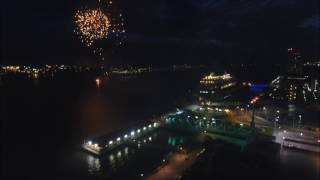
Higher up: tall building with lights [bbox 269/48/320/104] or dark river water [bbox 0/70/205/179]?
tall building with lights [bbox 269/48/320/104]

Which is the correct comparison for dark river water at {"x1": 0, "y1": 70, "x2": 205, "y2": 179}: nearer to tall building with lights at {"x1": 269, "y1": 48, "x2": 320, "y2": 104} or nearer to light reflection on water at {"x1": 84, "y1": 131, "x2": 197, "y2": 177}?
light reflection on water at {"x1": 84, "y1": 131, "x2": 197, "y2": 177}

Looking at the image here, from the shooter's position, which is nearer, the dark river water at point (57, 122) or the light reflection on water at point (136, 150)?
the light reflection on water at point (136, 150)

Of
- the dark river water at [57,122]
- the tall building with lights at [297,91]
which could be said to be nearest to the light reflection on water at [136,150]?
the dark river water at [57,122]

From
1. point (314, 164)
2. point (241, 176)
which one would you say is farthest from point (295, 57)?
point (241, 176)

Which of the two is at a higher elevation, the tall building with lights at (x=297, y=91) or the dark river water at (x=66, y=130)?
the tall building with lights at (x=297, y=91)

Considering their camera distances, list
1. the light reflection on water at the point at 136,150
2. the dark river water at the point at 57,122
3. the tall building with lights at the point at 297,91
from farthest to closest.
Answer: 1. the tall building with lights at the point at 297,91
2. the dark river water at the point at 57,122
3. the light reflection on water at the point at 136,150

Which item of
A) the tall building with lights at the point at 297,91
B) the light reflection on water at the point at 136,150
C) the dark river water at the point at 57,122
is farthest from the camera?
the tall building with lights at the point at 297,91

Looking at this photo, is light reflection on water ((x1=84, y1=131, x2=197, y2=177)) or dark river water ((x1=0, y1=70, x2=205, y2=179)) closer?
light reflection on water ((x1=84, y1=131, x2=197, y2=177))

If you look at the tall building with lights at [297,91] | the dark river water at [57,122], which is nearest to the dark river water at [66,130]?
the dark river water at [57,122]

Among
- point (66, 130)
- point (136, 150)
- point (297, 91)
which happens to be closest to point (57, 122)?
point (66, 130)

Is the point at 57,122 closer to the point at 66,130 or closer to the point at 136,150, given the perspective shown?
the point at 66,130

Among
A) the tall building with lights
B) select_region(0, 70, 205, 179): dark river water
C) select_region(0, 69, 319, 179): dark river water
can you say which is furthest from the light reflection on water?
the tall building with lights

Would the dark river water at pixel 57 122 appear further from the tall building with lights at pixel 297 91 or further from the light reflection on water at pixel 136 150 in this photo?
the tall building with lights at pixel 297 91

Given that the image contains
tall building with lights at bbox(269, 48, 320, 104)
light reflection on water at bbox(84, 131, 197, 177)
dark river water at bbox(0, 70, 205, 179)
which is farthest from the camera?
tall building with lights at bbox(269, 48, 320, 104)
